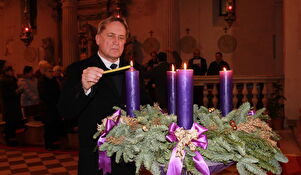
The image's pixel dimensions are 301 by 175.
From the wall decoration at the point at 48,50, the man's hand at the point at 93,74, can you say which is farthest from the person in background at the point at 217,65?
the wall decoration at the point at 48,50

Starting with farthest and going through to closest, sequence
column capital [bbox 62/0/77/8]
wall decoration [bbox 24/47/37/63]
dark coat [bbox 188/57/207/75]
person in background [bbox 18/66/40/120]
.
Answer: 1. wall decoration [bbox 24/47/37/63]
2. column capital [bbox 62/0/77/8]
3. dark coat [bbox 188/57/207/75]
4. person in background [bbox 18/66/40/120]

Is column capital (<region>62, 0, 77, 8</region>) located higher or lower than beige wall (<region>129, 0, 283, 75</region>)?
higher

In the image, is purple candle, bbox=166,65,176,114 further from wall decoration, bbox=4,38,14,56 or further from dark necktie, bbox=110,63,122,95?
wall decoration, bbox=4,38,14,56

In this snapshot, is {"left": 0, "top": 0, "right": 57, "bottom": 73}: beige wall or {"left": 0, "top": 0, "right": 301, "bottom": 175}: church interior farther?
{"left": 0, "top": 0, "right": 57, "bottom": 73}: beige wall

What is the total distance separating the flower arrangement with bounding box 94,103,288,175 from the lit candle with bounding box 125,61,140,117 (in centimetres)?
7

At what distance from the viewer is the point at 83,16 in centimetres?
1644

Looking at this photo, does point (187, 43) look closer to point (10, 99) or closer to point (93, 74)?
point (10, 99)

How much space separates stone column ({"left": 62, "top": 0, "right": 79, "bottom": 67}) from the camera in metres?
15.7

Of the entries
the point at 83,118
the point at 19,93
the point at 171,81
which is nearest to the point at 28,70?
the point at 19,93

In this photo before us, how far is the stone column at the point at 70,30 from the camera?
15.7m

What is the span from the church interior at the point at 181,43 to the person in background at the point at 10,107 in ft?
0.81

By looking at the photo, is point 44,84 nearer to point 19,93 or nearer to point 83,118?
point 19,93

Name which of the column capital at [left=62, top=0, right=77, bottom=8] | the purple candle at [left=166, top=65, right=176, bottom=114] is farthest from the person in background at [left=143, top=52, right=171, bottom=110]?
the column capital at [left=62, top=0, right=77, bottom=8]

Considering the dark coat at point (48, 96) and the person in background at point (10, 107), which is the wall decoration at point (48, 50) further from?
the dark coat at point (48, 96)
